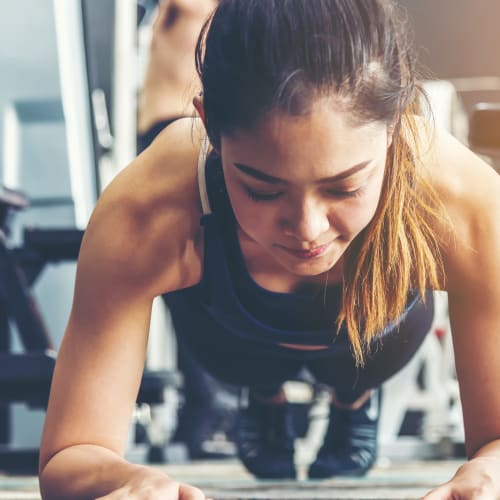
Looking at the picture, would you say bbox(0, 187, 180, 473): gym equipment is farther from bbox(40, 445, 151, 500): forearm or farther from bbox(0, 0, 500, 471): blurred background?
bbox(40, 445, 151, 500): forearm

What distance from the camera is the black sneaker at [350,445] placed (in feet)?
4.79

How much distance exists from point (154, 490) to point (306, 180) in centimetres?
32

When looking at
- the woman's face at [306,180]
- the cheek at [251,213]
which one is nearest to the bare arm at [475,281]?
the woman's face at [306,180]

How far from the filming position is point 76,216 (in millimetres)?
2184

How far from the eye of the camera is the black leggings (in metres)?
1.13

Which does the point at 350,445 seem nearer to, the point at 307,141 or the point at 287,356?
the point at 287,356

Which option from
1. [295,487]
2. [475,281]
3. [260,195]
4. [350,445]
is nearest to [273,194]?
[260,195]

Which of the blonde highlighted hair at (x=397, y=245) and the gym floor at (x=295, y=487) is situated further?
the gym floor at (x=295, y=487)

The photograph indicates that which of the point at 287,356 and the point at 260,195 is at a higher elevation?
the point at 260,195

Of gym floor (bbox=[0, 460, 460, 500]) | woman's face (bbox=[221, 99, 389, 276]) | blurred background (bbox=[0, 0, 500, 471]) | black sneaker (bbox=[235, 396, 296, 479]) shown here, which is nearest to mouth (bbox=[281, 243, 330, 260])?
woman's face (bbox=[221, 99, 389, 276])

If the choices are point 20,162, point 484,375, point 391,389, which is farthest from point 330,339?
point 20,162

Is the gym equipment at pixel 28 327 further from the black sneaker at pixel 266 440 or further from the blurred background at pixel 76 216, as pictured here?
the black sneaker at pixel 266 440

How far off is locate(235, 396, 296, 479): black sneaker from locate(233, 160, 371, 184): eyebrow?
920mm

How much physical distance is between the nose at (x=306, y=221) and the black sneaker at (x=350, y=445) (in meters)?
0.84
